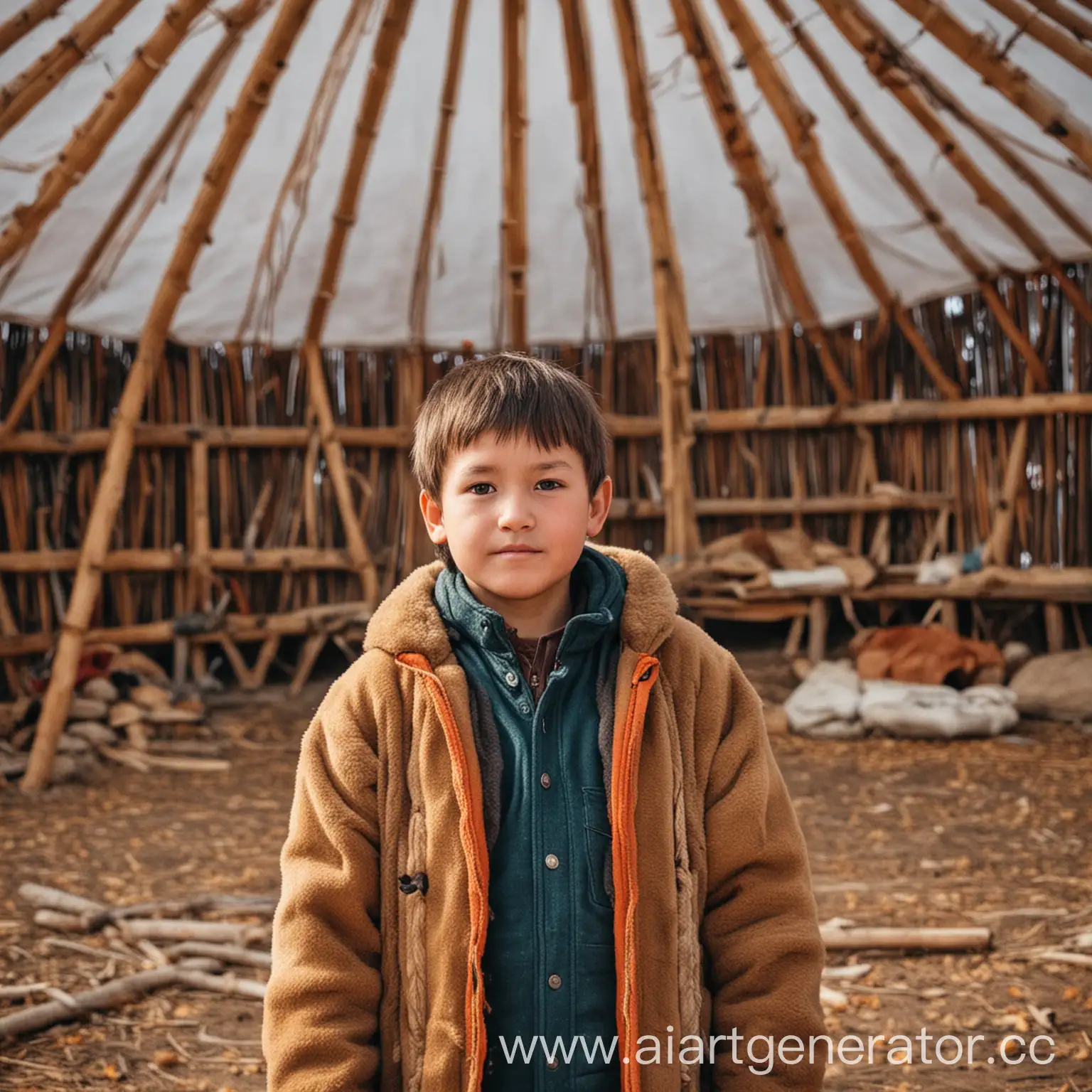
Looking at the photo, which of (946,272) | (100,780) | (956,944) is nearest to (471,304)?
(946,272)

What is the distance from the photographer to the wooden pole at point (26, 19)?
162 inches

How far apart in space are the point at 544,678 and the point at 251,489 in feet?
19.5

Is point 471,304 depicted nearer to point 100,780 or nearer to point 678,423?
point 678,423

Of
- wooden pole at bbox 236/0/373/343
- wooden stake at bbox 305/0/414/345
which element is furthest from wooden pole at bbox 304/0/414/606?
wooden pole at bbox 236/0/373/343

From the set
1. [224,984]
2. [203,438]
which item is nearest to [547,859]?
[224,984]

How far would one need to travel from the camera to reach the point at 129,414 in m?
5.15

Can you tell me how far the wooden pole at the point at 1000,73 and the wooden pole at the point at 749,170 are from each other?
0.97m

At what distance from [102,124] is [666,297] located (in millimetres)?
2724

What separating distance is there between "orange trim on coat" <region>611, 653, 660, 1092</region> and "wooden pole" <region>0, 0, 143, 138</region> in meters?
3.83

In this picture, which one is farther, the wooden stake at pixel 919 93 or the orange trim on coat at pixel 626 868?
the wooden stake at pixel 919 93

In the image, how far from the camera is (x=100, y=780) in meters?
5.33

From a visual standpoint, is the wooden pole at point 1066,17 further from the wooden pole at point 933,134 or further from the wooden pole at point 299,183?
the wooden pole at point 299,183

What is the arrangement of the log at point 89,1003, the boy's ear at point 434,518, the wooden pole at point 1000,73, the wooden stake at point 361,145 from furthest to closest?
the wooden stake at point 361,145 → the wooden pole at point 1000,73 → the log at point 89,1003 → the boy's ear at point 434,518

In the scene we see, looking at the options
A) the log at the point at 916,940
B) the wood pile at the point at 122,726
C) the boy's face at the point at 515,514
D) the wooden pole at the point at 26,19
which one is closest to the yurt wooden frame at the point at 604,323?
the wooden pole at the point at 26,19
